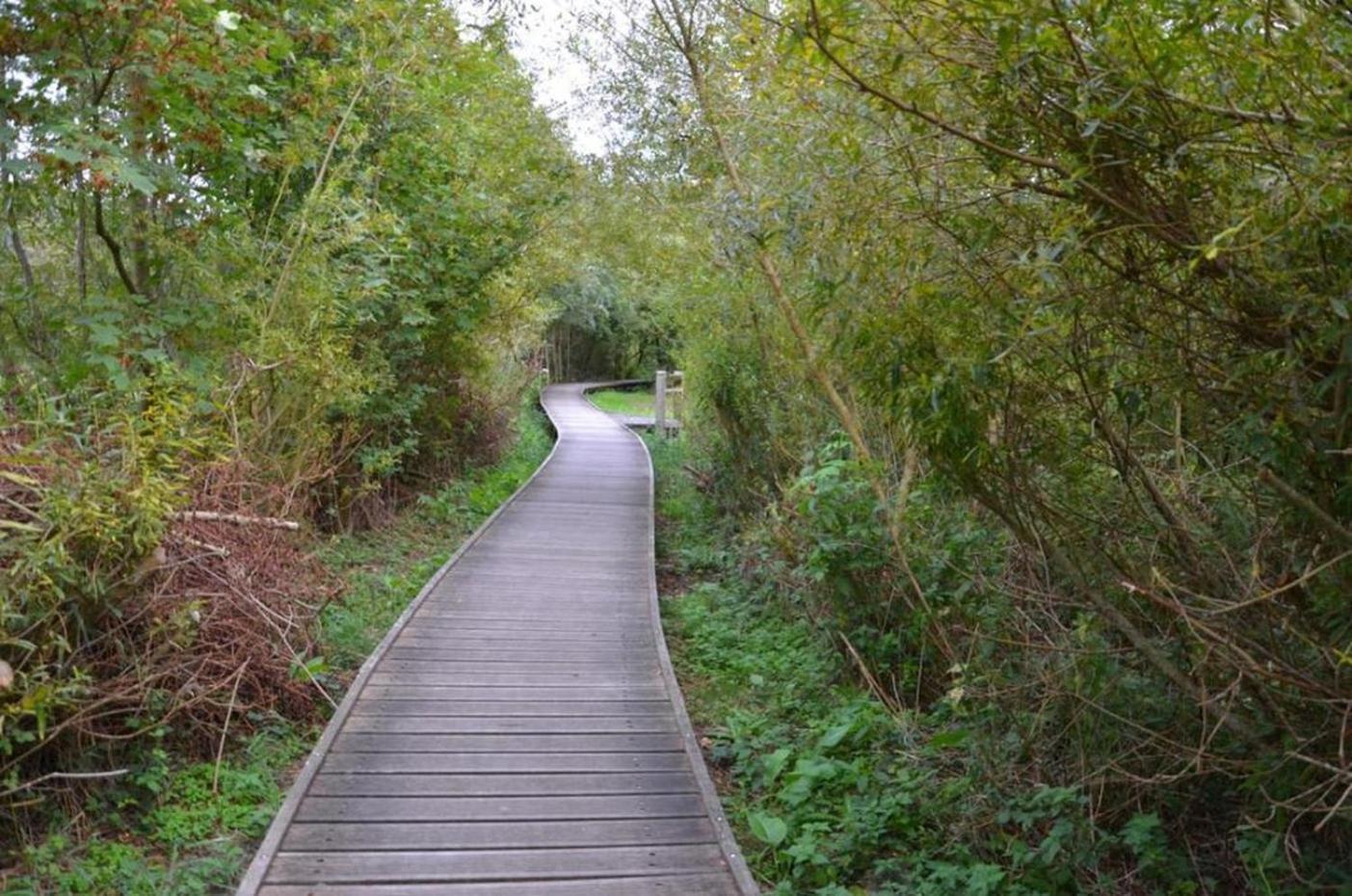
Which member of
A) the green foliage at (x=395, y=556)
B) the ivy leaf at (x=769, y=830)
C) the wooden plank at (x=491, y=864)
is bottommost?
the ivy leaf at (x=769, y=830)

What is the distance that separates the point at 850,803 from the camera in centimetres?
475

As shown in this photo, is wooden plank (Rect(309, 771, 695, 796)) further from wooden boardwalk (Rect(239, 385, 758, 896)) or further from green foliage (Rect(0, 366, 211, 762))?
green foliage (Rect(0, 366, 211, 762))

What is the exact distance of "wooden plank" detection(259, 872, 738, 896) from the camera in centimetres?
392

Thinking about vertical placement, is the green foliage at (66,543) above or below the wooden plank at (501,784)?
above

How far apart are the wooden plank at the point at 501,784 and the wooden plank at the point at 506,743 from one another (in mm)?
301

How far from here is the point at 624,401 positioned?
35406 mm

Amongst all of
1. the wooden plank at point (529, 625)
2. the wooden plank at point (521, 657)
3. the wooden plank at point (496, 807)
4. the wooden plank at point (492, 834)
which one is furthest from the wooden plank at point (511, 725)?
the wooden plank at point (529, 625)

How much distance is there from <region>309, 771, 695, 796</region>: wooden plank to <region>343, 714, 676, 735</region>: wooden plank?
0.54m

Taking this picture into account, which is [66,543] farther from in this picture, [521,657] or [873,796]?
[873,796]

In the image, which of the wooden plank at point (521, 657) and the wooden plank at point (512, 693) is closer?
the wooden plank at point (512, 693)

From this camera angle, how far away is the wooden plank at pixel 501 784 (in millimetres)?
4793

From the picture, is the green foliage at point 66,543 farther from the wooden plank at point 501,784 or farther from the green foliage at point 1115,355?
A: the green foliage at point 1115,355

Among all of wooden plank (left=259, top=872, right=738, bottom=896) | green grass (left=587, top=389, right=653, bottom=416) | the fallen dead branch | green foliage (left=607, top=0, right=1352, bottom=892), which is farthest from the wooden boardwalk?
green grass (left=587, top=389, right=653, bottom=416)

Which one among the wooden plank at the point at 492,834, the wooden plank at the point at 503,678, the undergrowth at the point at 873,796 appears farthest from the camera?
the wooden plank at the point at 503,678
